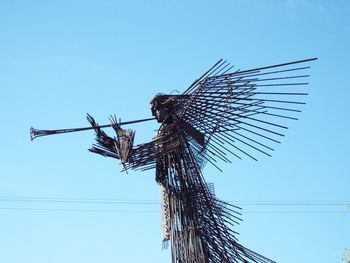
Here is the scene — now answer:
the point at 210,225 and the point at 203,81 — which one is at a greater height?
the point at 203,81

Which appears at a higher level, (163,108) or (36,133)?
(163,108)

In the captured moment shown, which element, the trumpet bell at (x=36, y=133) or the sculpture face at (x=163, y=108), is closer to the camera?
the trumpet bell at (x=36, y=133)

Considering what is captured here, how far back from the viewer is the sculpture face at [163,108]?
5.92 metres

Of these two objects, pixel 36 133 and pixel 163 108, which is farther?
pixel 163 108

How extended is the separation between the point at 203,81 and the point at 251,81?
0.58m

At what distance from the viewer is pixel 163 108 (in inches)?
234

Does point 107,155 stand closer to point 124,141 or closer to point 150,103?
point 124,141

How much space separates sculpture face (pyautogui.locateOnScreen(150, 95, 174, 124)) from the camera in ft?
19.4

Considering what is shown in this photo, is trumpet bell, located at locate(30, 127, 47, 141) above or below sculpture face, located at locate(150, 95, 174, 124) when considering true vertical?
below

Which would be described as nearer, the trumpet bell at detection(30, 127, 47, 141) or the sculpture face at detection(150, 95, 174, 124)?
the trumpet bell at detection(30, 127, 47, 141)

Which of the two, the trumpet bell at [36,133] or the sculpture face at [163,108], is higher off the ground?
the sculpture face at [163,108]

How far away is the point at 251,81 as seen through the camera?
17.1 ft

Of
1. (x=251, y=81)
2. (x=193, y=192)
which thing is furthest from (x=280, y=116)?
(x=193, y=192)

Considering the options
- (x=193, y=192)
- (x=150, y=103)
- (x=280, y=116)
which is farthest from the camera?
(x=150, y=103)
